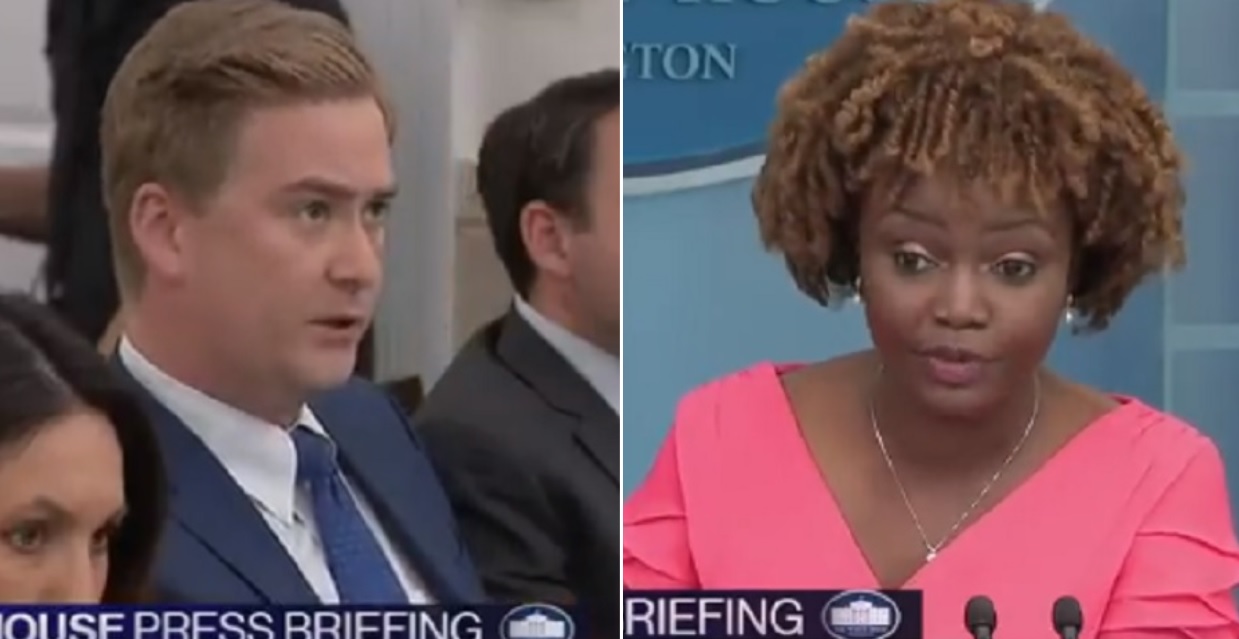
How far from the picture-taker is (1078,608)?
10.0 ft

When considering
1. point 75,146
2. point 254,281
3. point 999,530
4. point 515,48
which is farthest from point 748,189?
point 75,146

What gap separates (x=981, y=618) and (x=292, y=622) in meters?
1.00

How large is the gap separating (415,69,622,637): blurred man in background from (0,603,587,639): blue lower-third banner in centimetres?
4

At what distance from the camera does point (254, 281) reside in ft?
9.86

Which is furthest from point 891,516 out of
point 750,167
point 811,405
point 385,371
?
point 385,371

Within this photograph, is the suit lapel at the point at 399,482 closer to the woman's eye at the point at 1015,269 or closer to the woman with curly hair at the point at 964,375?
the woman with curly hair at the point at 964,375

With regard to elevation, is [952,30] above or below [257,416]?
above

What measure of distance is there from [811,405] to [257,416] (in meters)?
0.82

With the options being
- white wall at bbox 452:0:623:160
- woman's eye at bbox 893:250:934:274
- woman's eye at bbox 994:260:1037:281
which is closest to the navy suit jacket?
white wall at bbox 452:0:623:160

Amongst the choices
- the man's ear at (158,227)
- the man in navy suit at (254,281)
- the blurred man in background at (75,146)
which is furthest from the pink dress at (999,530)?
the blurred man in background at (75,146)

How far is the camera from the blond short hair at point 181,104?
9.82ft

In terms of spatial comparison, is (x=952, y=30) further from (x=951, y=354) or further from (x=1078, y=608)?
(x=1078, y=608)

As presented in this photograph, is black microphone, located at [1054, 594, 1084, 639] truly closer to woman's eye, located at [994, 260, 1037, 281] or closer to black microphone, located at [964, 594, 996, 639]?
Answer: black microphone, located at [964, 594, 996, 639]

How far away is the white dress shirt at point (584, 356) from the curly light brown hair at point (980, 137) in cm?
30
